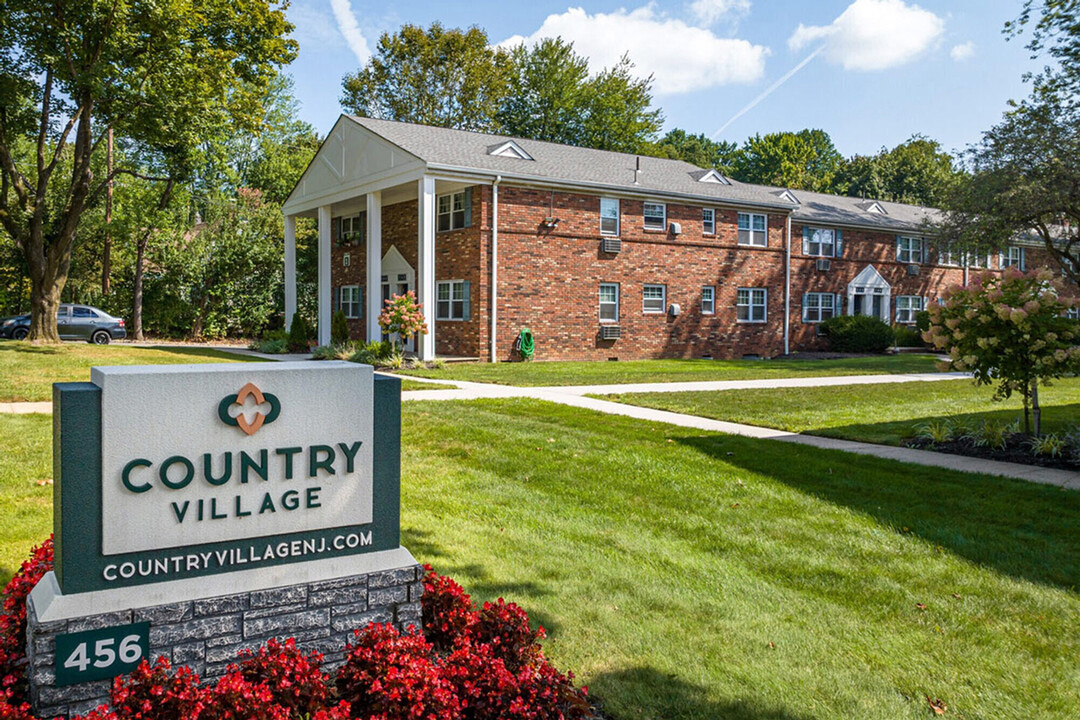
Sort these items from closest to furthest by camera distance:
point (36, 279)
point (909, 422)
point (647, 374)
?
point (909, 422)
point (647, 374)
point (36, 279)

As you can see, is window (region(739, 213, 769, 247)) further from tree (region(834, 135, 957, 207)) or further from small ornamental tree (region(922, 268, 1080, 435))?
tree (region(834, 135, 957, 207))

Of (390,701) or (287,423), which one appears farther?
(287,423)

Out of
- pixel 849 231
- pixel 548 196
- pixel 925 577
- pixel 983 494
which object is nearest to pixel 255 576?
pixel 925 577

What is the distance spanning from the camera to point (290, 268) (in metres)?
29.2

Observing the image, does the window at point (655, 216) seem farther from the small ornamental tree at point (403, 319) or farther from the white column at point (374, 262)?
the small ornamental tree at point (403, 319)

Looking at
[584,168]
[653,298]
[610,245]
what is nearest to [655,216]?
[610,245]

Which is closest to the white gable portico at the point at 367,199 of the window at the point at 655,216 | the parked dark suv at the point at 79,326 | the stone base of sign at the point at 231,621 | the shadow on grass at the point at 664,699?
the parked dark suv at the point at 79,326

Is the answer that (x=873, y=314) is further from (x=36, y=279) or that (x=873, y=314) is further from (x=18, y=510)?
(x=18, y=510)

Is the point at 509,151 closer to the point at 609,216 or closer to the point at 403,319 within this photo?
the point at 609,216

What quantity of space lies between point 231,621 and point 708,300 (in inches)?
1006

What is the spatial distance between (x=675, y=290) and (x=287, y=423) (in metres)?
24.0

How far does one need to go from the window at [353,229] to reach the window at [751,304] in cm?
1362

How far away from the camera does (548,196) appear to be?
23.5 meters

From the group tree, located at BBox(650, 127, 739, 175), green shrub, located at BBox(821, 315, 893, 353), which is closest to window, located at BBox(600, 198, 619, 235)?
green shrub, located at BBox(821, 315, 893, 353)
